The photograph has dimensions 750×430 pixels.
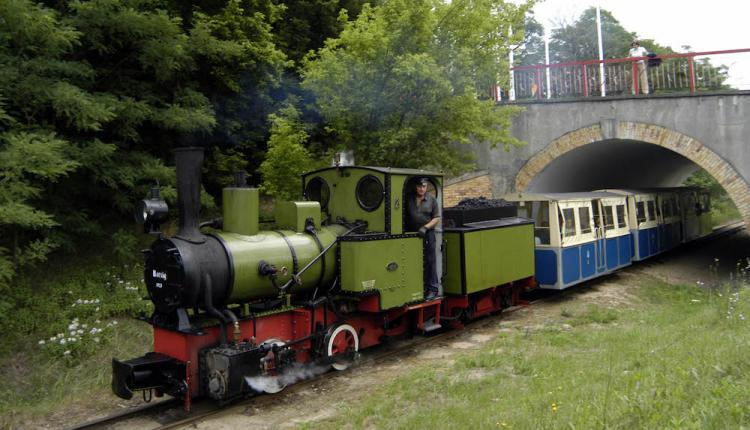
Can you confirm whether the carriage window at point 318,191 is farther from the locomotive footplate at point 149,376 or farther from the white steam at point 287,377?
the locomotive footplate at point 149,376

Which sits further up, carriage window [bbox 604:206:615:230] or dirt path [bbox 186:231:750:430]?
carriage window [bbox 604:206:615:230]

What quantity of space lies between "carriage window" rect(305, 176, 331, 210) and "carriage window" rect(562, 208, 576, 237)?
602 centimetres

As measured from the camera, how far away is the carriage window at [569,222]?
12094mm

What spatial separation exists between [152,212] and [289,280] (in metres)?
1.81

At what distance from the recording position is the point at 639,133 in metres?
15.2

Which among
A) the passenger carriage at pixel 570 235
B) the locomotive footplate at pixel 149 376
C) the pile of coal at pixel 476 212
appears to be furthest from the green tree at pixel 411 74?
the locomotive footplate at pixel 149 376

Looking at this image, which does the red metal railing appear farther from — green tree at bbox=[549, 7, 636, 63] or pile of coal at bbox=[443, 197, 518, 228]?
green tree at bbox=[549, 7, 636, 63]

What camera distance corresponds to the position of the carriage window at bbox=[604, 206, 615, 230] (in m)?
14.1

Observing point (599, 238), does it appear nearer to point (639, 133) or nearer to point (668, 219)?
point (639, 133)

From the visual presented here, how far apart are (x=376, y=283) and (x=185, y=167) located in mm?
2919

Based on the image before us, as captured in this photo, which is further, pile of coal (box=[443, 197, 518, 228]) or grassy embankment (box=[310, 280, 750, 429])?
pile of coal (box=[443, 197, 518, 228])

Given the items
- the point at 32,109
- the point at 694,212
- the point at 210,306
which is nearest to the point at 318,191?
the point at 210,306

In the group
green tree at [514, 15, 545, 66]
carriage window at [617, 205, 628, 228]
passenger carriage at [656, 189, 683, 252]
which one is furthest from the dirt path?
green tree at [514, 15, 545, 66]

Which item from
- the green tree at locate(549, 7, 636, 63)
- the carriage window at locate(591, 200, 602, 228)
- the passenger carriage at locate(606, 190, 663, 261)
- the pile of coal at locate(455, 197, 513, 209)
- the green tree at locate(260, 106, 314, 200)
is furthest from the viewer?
the green tree at locate(549, 7, 636, 63)
